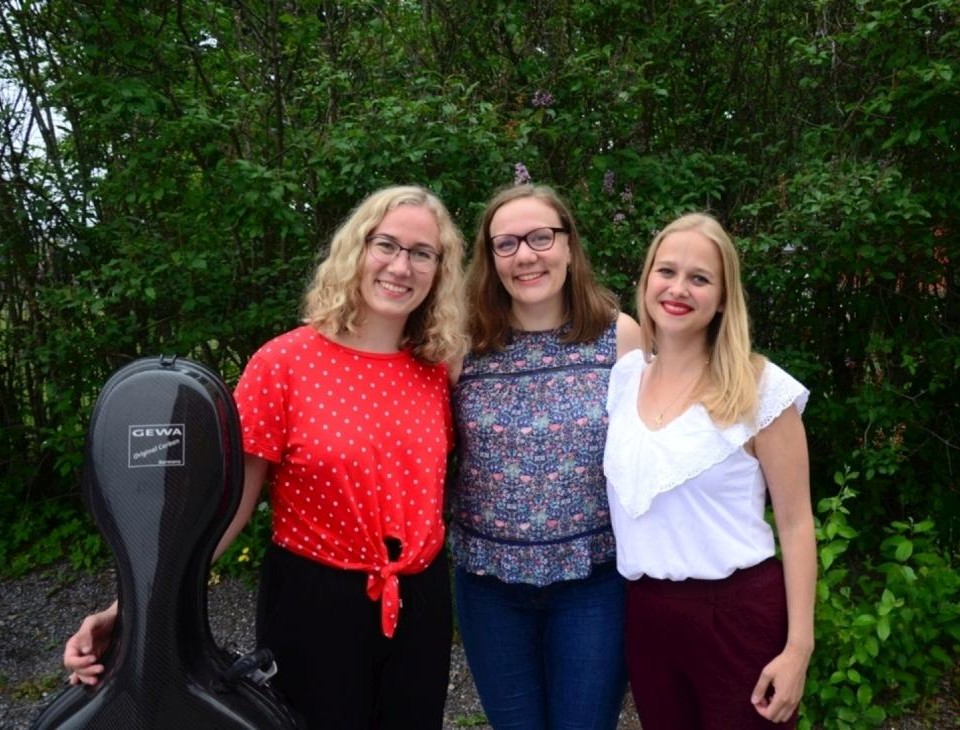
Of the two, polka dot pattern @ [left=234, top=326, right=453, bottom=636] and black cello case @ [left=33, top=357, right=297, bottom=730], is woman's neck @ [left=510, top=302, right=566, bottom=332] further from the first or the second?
black cello case @ [left=33, top=357, right=297, bottom=730]

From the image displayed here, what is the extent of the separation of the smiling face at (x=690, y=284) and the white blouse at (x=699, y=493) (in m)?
0.17

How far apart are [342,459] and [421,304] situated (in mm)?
428

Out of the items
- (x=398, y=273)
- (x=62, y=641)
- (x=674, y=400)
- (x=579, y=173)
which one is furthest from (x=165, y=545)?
(x=62, y=641)

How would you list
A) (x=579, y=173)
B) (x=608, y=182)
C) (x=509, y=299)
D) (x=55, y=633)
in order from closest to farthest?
(x=509, y=299)
(x=608, y=182)
(x=579, y=173)
(x=55, y=633)

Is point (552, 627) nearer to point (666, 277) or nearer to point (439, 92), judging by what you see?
point (666, 277)

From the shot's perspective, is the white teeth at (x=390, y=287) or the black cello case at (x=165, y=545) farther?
the white teeth at (x=390, y=287)

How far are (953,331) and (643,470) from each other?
270cm

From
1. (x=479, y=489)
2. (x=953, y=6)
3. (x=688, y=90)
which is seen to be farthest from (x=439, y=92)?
(x=479, y=489)

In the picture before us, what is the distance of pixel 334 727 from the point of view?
1726 millimetres

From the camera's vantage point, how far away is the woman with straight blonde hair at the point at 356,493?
170 cm

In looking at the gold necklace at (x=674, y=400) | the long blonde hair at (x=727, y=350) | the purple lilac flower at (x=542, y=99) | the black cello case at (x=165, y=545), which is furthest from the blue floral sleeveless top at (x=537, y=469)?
the purple lilac flower at (x=542, y=99)

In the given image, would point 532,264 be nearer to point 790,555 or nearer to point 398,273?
point 398,273

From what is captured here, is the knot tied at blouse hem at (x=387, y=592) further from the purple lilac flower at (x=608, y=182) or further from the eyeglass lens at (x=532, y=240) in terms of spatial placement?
the purple lilac flower at (x=608, y=182)

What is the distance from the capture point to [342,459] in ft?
5.51
